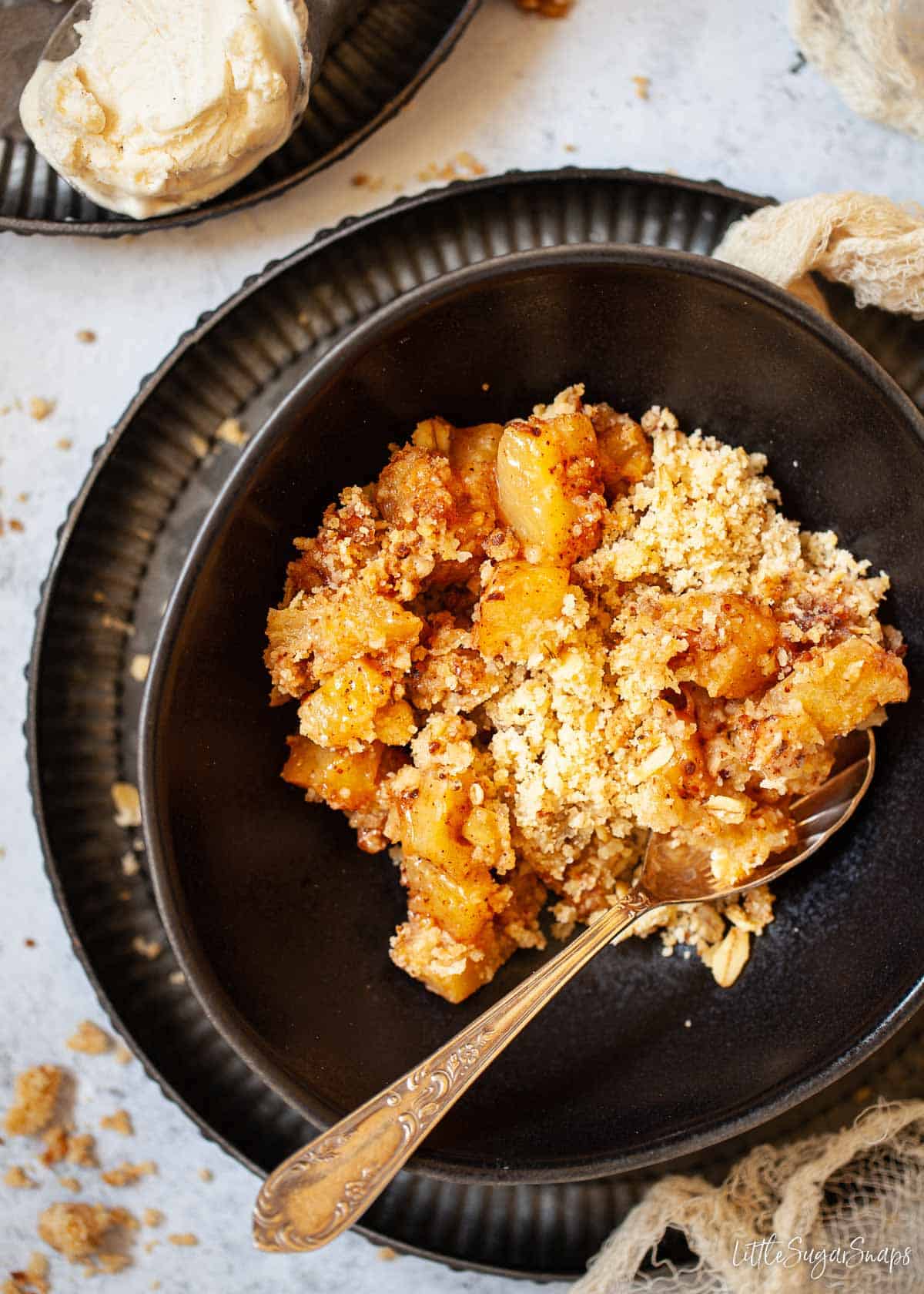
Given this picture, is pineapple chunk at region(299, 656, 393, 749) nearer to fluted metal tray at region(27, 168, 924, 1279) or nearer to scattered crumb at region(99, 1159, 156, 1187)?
fluted metal tray at region(27, 168, 924, 1279)

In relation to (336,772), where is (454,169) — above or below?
above

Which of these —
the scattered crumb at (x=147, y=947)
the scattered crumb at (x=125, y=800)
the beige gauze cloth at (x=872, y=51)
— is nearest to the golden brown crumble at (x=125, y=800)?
the scattered crumb at (x=125, y=800)

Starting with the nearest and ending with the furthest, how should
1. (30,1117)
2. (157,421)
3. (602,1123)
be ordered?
(602,1123), (157,421), (30,1117)

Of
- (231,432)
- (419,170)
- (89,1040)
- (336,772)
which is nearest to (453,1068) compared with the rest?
(336,772)

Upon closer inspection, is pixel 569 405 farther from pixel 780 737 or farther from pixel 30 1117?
pixel 30 1117

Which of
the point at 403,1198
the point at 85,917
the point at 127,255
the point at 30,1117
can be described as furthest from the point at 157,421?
the point at 403,1198

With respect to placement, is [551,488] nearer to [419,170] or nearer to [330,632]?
[330,632]

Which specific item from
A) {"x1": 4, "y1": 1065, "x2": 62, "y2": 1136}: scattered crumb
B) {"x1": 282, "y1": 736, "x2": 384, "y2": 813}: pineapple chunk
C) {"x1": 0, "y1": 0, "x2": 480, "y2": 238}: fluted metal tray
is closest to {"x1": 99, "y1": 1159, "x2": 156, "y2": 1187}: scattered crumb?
{"x1": 4, "y1": 1065, "x2": 62, "y2": 1136}: scattered crumb

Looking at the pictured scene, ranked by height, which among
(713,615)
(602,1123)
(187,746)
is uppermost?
(187,746)
